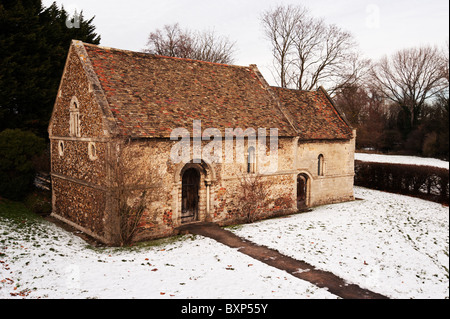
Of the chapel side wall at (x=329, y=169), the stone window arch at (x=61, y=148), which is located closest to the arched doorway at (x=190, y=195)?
the stone window arch at (x=61, y=148)

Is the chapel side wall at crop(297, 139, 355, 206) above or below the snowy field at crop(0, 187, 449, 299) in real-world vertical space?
above

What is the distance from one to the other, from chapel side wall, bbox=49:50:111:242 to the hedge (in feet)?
62.0

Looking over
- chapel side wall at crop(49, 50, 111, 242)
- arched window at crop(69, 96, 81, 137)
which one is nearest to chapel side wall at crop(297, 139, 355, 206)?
chapel side wall at crop(49, 50, 111, 242)

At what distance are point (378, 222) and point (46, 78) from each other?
22.5 metres

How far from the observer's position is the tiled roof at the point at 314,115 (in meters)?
20.5

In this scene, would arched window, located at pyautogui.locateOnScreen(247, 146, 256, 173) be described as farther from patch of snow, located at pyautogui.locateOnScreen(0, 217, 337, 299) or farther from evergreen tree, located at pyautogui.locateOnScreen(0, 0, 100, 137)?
evergreen tree, located at pyautogui.locateOnScreen(0, 0, 100, 137)

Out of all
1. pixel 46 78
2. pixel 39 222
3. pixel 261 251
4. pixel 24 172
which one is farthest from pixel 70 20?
pixel 261 251

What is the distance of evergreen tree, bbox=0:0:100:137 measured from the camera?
20141 millimetres

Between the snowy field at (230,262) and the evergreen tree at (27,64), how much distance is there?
969cm

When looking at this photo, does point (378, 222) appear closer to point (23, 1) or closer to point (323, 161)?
point (323, 161)

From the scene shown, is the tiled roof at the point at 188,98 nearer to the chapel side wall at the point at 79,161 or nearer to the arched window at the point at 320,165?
the chapel side wall at the point at 79,161

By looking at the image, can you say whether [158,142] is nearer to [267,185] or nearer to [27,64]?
[267,185]

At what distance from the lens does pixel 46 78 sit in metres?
22.6
